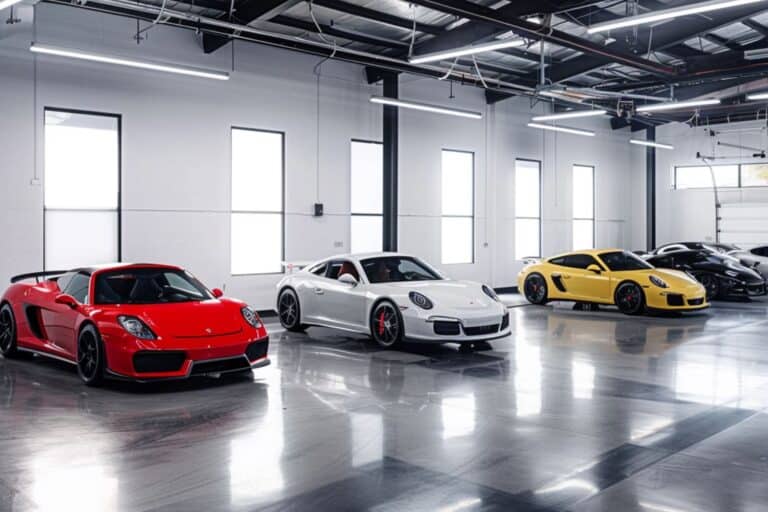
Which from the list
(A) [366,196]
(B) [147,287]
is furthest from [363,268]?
(A) [366,196]

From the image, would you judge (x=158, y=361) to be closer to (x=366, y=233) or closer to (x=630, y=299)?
(x=630, y=299)

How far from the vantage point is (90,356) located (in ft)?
22.8

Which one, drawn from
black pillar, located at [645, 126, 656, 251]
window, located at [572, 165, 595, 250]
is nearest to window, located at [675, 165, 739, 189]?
black pillar, located at [645, 126, 656, 251]

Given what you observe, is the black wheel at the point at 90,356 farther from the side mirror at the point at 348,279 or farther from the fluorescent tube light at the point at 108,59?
the fluorescent tube light at the point at 108,59

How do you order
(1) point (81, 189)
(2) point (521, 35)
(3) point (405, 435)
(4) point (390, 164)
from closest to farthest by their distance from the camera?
(3) point (405, 435) → (2) point (521, 35) → (1) point (81, 189) → (4) point (390, 164)

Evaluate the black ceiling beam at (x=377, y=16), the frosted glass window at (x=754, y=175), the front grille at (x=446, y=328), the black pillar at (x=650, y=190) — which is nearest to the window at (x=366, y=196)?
the black ceiling beam at (x=377, y=16)

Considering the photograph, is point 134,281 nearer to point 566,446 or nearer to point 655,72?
point 566,446

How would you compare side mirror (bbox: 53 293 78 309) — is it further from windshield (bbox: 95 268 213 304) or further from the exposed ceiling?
the exposed ceiling

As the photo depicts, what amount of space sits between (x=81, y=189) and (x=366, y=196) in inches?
237

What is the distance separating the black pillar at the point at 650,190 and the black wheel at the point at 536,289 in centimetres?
1042

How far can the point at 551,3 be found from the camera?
1075cm

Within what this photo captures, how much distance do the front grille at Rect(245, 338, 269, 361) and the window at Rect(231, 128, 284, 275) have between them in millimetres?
6274

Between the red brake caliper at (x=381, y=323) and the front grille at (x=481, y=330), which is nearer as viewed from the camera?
the front grille at (x=481, y=330)

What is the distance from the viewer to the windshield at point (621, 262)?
1333cm
